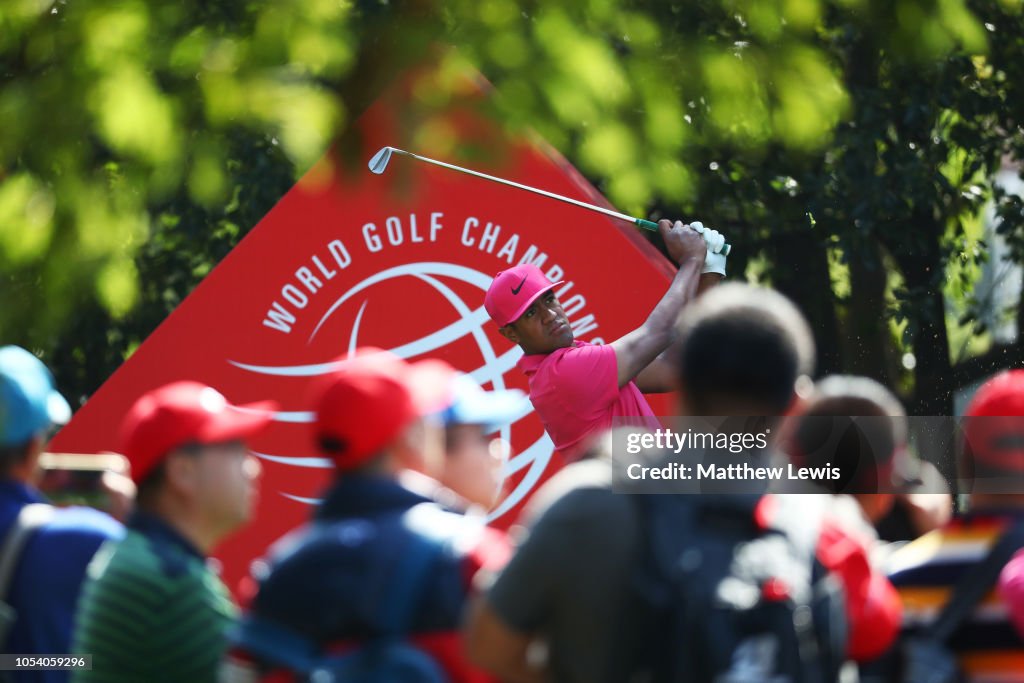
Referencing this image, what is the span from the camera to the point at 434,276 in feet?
24.8

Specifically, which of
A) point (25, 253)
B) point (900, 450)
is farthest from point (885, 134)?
point (25, 253)

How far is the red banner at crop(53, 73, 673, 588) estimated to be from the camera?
733cm

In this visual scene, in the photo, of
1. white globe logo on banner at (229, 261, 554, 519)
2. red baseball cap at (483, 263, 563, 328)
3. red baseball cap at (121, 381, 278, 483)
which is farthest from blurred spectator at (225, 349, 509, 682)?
white globe logo on banner at (229, 261, 554, 519)

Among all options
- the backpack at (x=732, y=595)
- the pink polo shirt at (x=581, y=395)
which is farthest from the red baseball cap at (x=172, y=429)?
the pink polo shirt at (x=581, y=395)

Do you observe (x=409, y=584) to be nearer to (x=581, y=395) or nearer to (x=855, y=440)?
(x=855, y=440)

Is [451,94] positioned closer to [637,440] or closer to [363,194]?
[363,194]

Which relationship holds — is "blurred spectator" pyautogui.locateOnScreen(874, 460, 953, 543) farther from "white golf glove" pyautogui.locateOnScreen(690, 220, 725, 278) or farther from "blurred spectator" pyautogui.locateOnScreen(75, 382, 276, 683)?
"blurred spectator" pyautogui.locateOnScreen(75, 382, 276, 683)

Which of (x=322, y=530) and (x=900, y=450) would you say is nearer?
(x=322, y=530)

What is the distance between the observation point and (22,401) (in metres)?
3.92

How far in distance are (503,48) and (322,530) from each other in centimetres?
152

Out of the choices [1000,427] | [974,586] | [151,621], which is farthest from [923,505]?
[151,621]

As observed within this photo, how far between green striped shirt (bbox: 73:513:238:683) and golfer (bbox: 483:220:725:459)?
2.65 meters

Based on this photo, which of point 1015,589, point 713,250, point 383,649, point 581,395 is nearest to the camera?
point 383,649

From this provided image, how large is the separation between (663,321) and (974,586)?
9.14 ft
